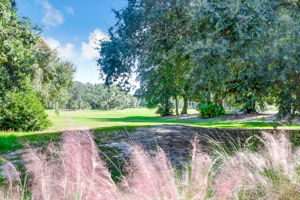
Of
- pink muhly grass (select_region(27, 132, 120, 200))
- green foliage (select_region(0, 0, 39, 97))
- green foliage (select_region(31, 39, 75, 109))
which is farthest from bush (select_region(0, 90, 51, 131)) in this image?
pink muhly grass (select_region(27, 132, 120, 200))

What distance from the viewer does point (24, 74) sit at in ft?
24.9

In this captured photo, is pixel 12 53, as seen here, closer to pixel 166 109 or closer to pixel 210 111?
pixel 210 111

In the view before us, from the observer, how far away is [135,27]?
8.29 metres

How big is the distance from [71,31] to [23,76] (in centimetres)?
603

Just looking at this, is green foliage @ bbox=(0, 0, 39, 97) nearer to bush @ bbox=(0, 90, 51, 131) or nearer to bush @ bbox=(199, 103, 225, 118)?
bush @ bbox=(0, 90, 51, 131)

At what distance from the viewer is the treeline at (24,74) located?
6.94 metres

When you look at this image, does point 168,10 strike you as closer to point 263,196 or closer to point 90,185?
point 263,196

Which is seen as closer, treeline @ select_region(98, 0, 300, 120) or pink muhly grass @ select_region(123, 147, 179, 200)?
pink muhly grass @ select_region(123, 147, 179, 200)

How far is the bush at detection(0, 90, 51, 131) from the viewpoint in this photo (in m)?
11.7

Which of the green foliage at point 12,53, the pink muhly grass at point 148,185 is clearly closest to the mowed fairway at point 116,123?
the pink muhly grass at point 148,185

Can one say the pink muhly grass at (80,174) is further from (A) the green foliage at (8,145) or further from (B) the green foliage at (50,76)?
(B) the green foliage at (50,76)

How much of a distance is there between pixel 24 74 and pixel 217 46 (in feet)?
18.8

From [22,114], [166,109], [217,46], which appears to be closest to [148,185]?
[217,46]

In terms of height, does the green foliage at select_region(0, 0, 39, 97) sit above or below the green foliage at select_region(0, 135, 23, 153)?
above
